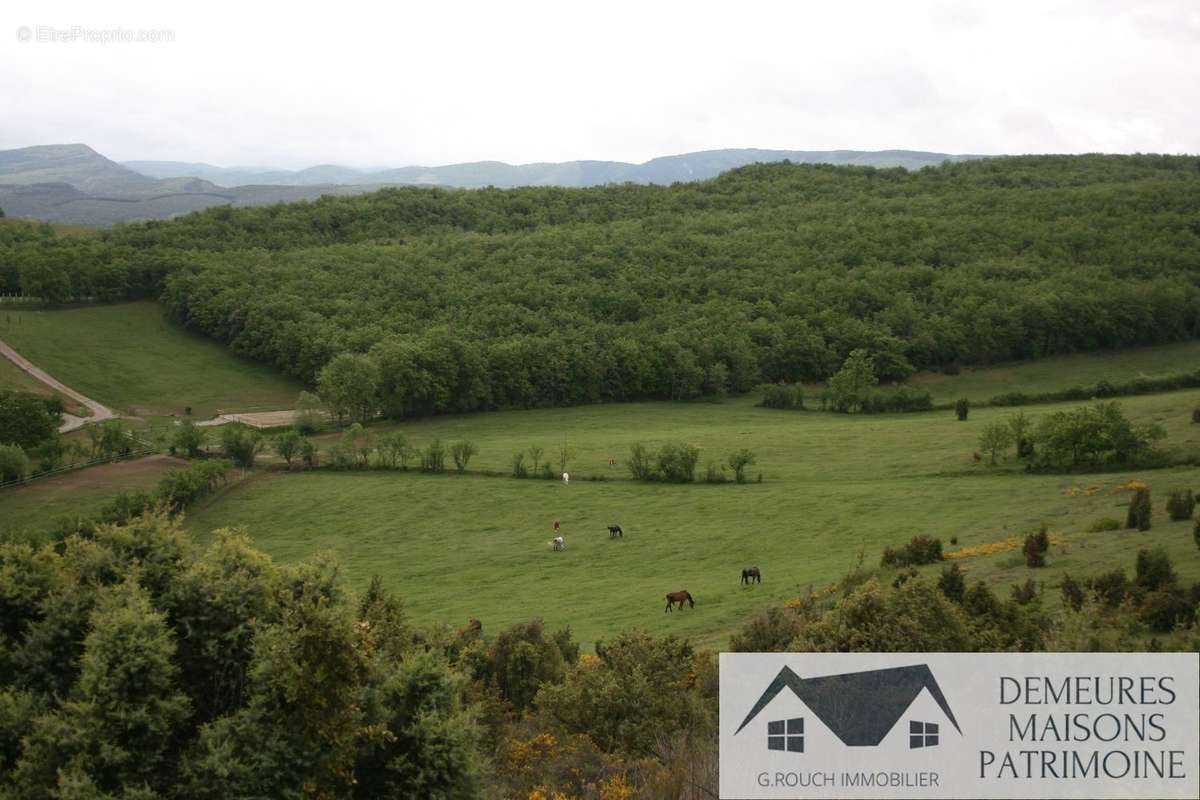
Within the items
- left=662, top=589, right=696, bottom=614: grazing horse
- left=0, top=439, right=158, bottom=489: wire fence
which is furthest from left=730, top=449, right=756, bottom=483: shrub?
left=0, top=439, right=158, bottom=489: wire fence

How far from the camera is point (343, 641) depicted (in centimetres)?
1461

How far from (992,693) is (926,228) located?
132 m

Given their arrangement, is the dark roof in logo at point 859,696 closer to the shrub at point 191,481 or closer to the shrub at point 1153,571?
the shrub at point 1153,571

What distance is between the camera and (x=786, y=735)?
1283 centimetres

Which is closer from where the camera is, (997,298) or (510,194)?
(997,298)

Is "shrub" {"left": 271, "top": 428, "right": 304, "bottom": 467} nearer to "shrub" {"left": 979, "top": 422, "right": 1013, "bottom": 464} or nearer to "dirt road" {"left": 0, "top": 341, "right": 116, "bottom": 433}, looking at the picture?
"dirt road" {"left": 0, "top": 341, "right": 116, "bottom": 433}

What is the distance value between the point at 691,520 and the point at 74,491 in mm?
36892

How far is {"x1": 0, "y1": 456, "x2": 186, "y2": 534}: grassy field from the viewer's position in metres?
58.1

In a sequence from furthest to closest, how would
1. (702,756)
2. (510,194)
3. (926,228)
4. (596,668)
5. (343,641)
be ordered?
(510,194), (926,228), (596,668), (702,756), (343,641)

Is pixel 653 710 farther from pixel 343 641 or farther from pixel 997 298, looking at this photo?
pixel 997 298

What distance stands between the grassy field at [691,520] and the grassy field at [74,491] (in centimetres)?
622

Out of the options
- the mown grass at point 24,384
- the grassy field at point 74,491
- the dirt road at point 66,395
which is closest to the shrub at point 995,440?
the grassy field at point 74,491

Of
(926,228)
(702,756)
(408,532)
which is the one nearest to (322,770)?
(702,756)

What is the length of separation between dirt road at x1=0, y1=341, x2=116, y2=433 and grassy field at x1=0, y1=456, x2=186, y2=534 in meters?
16.3
